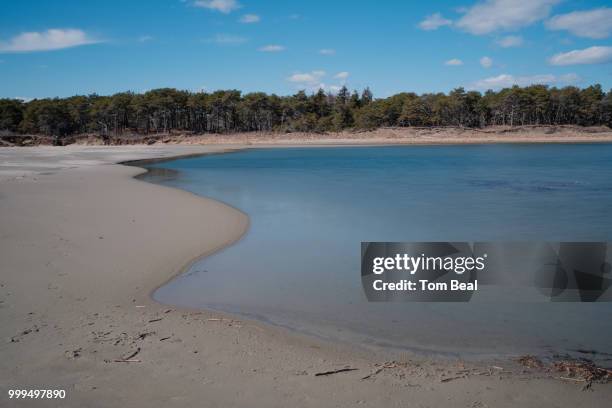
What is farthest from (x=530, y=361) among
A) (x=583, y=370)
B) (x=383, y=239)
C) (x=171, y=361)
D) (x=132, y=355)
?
(x=383, y=239)

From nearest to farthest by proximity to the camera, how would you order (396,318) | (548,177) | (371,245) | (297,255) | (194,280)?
(396,318) < (194,280) < (297,255) < (371,245) < (548,177)

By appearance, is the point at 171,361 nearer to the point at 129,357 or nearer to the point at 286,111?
the point at 129,357

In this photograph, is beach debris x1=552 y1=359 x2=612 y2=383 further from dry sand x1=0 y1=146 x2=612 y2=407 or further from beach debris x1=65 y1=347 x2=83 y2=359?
beach debris x1=65 y1=347 x2=83 y2=359

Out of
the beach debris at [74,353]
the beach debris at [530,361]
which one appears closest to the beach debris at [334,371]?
the beach debris at [530,361]

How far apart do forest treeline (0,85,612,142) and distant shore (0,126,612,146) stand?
434cm

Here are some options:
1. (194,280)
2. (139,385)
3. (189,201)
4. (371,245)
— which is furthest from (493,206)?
(139,385)

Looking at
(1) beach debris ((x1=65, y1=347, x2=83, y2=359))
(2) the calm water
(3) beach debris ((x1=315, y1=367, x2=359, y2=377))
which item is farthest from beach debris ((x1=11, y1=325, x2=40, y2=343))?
(3) beach debris ((x1=315, y1=367, x2=359, y2=377))

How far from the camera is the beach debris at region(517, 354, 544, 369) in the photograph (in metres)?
3.79

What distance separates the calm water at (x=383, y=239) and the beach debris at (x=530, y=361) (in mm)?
164

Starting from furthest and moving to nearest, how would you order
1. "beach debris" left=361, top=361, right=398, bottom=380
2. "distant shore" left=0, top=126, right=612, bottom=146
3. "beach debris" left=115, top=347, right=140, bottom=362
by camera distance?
1. "distant shore" left=0, top=126, right=612, bottom=146
2. "beach debris" left=115, top=347, right=140, bottom=362
3. "beach debris" left=361, top=361, right=398, bottom=380

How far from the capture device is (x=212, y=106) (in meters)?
79.8

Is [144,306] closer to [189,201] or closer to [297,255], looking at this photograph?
[297,255]

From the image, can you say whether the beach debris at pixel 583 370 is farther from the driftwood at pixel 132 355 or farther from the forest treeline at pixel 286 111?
the forest treeline at pixel 286 111

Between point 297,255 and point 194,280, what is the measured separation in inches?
75.4
